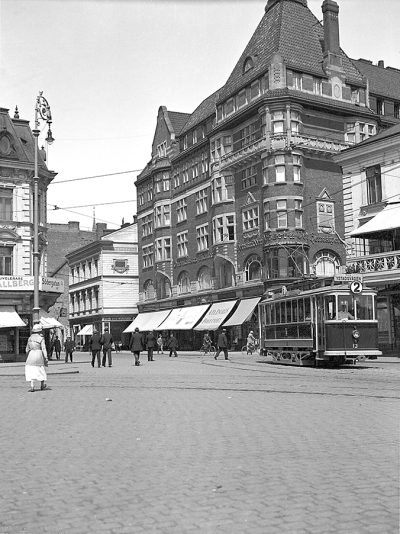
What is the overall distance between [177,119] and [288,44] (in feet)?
64.6

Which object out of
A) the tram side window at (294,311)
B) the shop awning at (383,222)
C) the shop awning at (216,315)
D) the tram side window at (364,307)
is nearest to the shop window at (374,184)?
the shop awning at (383,222)

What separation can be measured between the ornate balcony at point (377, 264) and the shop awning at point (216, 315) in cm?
1628

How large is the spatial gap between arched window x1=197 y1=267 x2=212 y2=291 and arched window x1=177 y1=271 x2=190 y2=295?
215 cm

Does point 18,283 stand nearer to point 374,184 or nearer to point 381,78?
point 374,184

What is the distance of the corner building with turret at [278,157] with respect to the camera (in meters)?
46.3

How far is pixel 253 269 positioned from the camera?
163ft

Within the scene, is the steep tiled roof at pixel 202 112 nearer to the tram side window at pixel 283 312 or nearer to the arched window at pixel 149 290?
the arched window at pixel 149 290

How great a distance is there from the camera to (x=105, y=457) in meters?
8.11

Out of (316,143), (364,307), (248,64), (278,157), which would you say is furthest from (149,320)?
(364,307)

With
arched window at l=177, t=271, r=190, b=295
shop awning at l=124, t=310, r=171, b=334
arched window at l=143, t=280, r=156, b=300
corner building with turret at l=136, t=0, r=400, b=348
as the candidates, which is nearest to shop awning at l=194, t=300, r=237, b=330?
corner building with turret at l=136, t=0, r=400, b=348

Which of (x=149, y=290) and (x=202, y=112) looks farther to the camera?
(x=149, y=290)

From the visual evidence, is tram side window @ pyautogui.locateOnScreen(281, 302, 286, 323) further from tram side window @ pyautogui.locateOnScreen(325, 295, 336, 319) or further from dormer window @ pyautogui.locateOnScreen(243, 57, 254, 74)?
dormer window @ pyautogui.locateOnScreen(243, 57, 254, 74)

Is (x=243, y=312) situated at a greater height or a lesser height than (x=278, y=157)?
lesser

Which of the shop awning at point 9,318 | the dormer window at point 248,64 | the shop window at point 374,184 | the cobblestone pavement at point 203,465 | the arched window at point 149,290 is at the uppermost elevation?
the dormer window at point 248,64
